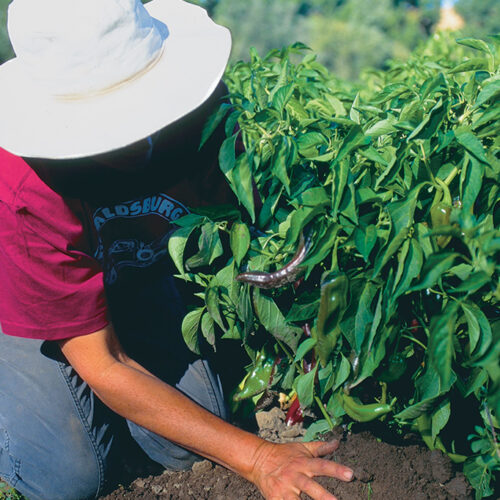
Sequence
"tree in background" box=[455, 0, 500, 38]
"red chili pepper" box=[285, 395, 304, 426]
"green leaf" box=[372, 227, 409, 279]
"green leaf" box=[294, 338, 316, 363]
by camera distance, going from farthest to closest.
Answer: "tree in background" box=[455, 0, 500, 38]
"red chili pepper" box=[285, 395, 304, 426]
"green leaf" box=[294, 338, 316, 363]
"green leaf" box=[372, 227, 409, 279]

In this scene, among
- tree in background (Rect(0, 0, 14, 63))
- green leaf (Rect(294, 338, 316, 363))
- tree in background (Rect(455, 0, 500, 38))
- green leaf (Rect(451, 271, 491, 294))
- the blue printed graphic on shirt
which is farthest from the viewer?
tree in background (Rect(455, 0, 500, 38))

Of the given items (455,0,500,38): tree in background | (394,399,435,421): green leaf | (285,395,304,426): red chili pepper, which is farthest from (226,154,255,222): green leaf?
(455,0,500,38): tree in background

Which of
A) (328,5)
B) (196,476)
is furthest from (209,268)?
(328,5)

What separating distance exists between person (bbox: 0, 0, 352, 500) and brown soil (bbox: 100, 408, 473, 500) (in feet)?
0.33

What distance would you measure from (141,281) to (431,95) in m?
1.23

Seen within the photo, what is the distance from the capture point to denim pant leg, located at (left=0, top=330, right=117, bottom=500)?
2.11m

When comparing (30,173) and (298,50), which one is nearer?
(30,173)

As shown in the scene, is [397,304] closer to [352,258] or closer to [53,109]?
[352,258]

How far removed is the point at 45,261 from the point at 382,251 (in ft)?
2.99

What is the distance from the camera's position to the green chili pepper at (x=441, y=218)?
134 centimetres

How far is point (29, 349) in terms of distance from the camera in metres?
2.22

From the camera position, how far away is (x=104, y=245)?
78.0 inches

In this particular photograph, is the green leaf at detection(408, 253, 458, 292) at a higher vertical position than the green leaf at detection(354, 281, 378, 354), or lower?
higher

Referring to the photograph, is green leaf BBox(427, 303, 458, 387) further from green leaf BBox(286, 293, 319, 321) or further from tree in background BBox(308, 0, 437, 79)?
tree in background BBox(308, 0, 437, 79)
